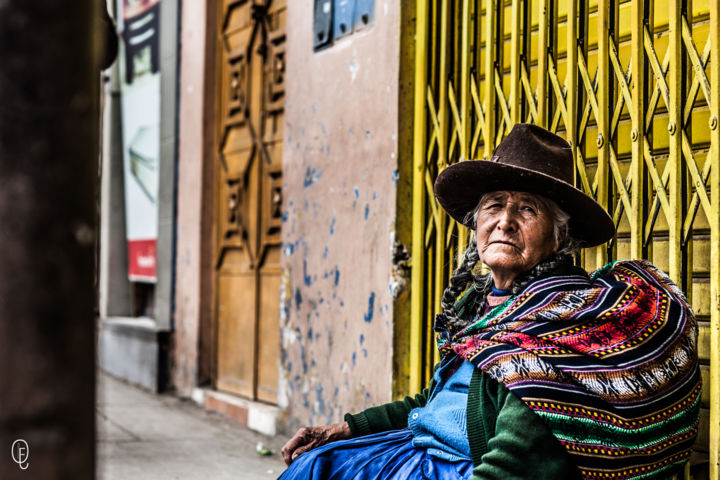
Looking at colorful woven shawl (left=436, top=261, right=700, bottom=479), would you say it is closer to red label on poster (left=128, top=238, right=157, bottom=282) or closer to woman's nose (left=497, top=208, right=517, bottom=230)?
woman's nose (left=497, top=208, right=517, bottom=230)

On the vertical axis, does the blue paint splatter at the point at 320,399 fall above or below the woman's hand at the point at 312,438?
below

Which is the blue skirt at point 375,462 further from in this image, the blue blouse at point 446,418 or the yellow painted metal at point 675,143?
the yellow painted metal at point 675,143

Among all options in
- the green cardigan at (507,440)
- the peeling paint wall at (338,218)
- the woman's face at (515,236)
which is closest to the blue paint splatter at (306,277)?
the peeling paint wall at (338,218)

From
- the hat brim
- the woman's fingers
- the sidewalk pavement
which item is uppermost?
the hat brim

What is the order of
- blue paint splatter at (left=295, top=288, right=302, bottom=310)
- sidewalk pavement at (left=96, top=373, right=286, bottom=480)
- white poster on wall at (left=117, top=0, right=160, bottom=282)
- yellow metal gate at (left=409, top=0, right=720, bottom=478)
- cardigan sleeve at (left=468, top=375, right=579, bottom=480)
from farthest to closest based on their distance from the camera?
white poster on wall at (left=117, top=0, right=160, bottom=282), blue paint splatter at (left=295, top=288, right=302, bottom=310), sidewalk pavement at (left=96, top=373, right=286, bottom=480), yellow metal gate at (left=409, top=0, right=720, bottom=478), cardigan sleeve at (left=468, top=375, right=579, bottom=480)

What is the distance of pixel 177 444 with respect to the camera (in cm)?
482

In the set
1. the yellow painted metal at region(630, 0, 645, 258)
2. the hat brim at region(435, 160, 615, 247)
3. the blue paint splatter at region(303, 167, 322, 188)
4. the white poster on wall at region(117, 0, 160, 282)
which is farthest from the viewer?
the white poster on wall at region(117, 0, 160, 282)

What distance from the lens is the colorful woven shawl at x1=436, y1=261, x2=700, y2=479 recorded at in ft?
5.90

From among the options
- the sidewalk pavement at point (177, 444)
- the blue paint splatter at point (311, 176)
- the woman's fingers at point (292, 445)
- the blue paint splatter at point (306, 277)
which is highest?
the blue paint splatter at point (311, 176)

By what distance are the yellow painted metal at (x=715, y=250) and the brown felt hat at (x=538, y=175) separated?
15.4 inches

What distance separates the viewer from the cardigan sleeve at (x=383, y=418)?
246cm

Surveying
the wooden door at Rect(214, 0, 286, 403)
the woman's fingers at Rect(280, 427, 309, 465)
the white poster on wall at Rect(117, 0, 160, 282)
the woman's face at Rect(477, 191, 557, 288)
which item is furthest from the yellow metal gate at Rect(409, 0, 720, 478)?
the white poster on wall at Rect(117, 0, 160, 282)

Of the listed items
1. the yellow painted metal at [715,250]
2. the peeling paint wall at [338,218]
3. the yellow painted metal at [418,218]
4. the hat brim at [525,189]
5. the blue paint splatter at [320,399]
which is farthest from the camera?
the blue paint splatter at [320,399]

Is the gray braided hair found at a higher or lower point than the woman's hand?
higher
